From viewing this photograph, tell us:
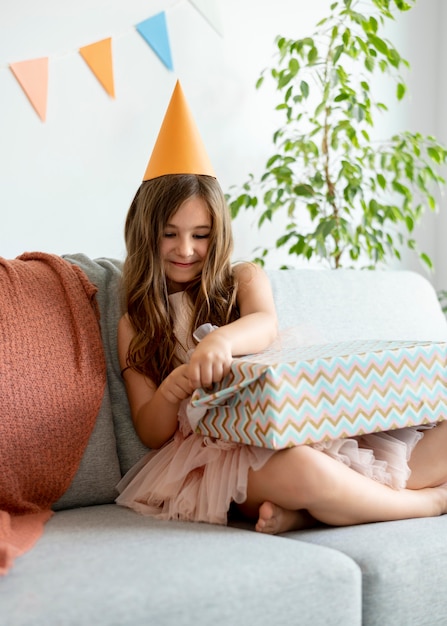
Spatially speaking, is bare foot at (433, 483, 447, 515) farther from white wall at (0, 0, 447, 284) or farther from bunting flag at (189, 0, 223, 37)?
bunting flag at (189, 0, 223, 37)

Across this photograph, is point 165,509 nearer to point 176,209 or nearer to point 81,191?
point 176,209

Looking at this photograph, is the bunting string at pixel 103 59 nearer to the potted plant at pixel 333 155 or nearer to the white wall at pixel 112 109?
the white wall at pixel 112 109

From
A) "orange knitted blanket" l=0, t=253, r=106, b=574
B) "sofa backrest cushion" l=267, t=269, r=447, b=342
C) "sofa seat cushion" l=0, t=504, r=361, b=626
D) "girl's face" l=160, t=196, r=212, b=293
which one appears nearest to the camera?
"sofa seat cushion" l=0, t=504, r=361, b=626

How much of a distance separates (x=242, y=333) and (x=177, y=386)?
156 mm

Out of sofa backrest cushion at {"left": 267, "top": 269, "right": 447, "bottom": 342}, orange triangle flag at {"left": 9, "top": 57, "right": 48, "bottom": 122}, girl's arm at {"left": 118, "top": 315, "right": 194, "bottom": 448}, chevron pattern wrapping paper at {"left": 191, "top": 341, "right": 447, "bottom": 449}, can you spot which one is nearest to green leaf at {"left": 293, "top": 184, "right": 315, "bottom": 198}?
sofa backrest cushion at {"left": 267, "top": 269, "right": 447, "bottom": 342}

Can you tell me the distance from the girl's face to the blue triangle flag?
3.27 ft

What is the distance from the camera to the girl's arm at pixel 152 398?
4.79 feet

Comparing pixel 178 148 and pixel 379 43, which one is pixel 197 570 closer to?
pixel 178 148

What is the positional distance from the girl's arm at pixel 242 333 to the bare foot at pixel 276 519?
225 millimetres

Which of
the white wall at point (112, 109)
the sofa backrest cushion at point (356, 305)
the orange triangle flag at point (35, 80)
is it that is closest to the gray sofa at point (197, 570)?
the sofa backrest cushion at point (356, 305)

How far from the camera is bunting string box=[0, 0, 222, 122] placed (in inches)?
88.1

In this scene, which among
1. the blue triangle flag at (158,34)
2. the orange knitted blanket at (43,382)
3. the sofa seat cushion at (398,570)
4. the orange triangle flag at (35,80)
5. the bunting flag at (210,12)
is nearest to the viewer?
the sofa seat cushion at (398,570)

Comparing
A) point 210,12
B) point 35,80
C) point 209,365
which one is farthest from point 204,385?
point 210,12

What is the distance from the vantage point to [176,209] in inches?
64.9
